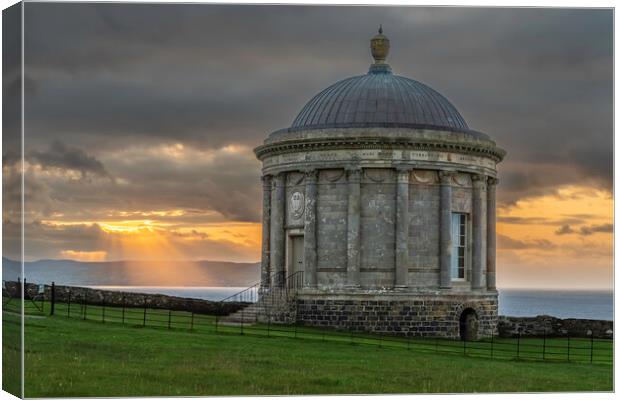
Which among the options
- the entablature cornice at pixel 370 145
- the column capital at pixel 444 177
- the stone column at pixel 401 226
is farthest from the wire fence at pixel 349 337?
the entablature cornice at pixel 370 145

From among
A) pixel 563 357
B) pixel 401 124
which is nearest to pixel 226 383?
pixel 563 357

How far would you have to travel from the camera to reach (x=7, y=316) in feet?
74.3

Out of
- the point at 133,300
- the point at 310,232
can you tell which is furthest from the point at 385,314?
the point at 133,300

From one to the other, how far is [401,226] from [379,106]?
181 inches

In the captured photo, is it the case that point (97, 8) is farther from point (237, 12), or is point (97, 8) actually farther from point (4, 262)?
point (4, 262)

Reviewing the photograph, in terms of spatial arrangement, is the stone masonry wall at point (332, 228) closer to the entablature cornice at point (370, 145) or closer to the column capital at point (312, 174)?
the column capital at point (312, 174)

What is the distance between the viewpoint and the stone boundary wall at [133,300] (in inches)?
1779

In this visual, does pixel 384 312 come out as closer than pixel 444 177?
Yes

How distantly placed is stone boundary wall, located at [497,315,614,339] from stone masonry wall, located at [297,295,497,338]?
6.07m

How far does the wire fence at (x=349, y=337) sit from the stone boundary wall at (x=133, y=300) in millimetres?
1394

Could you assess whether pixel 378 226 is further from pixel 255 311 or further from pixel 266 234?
pixel 266 234

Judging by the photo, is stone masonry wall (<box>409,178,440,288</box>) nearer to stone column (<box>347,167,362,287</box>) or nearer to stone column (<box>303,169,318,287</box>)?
stone column (<box>347,167,362,287</box>)

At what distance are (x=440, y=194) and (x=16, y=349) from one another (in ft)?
72.3

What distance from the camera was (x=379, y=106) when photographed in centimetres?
4141
